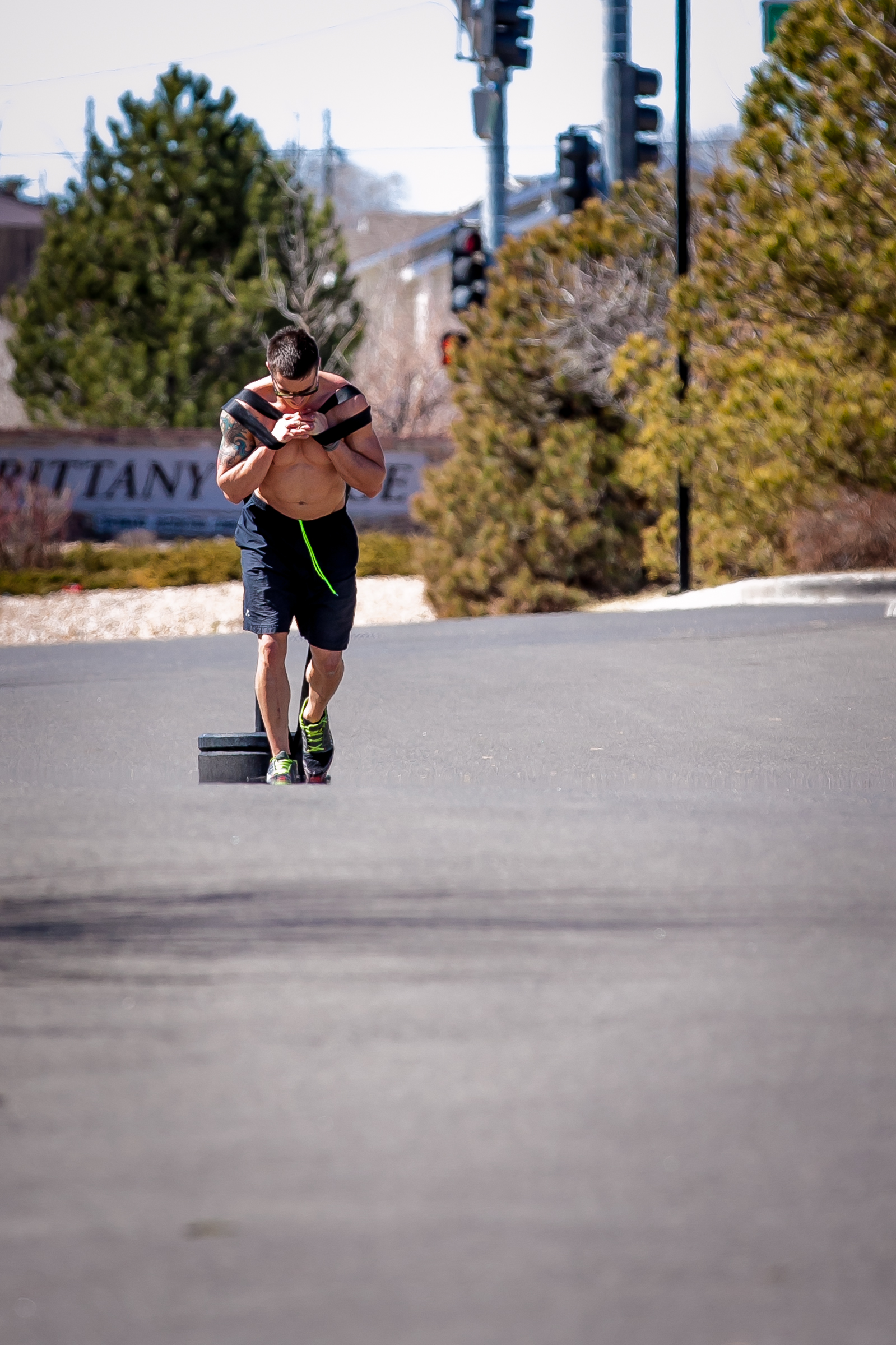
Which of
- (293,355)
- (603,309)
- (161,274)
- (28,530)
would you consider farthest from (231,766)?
(161,274)

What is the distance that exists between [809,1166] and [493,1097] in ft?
2.17

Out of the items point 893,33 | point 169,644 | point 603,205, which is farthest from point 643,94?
point 169,644

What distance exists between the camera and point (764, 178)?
17.3 metres

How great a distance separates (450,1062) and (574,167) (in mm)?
17901

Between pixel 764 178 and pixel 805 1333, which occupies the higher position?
pixel 764 178

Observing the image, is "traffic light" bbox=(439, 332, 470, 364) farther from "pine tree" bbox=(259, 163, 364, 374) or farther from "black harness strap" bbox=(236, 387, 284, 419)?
"black harness strap" bbox=(236, 387, 284, 419)

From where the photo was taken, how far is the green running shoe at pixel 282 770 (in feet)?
23.6

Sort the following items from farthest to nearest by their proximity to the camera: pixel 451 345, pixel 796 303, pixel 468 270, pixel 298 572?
pixel 451 345 < pixel 468 270 < pixel 796 303 < pixel 298 572

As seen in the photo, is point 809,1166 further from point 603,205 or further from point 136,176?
point 136,176

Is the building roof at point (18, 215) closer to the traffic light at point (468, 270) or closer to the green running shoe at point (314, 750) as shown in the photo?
the traffic light at point (468, 270)

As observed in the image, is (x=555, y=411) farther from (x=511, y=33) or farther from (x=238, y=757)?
(x=238, y=757)

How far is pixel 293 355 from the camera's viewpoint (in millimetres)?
6652

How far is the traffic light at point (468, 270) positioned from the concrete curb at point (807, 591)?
673 cm

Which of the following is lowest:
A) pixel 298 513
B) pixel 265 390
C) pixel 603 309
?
pixel 298 513
